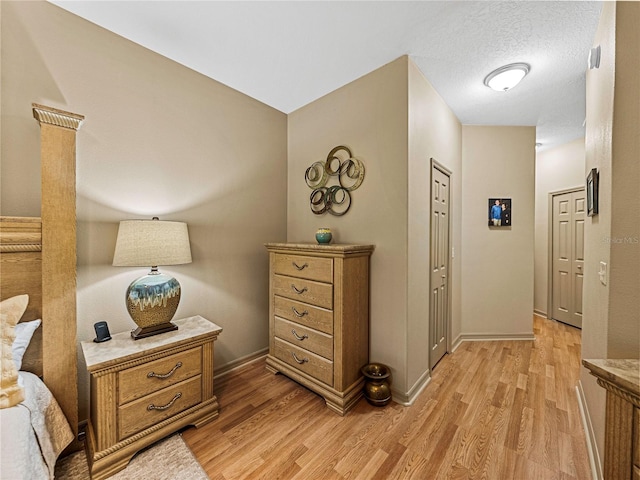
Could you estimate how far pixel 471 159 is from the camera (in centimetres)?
326

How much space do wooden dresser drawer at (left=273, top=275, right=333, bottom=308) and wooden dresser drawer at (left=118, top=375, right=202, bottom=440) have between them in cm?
87

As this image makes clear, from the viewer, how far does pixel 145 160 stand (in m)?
1.92

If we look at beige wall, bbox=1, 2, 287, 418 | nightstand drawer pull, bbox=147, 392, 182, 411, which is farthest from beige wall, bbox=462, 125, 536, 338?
nightstand drawer pull, bbox=147, 392, 182, 411

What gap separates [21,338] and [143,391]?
2.10 ft

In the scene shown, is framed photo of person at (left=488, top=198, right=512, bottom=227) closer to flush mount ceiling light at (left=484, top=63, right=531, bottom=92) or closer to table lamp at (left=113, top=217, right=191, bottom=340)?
flush mount ceiling light at (left=484, top=63, right=531, bottom=92)

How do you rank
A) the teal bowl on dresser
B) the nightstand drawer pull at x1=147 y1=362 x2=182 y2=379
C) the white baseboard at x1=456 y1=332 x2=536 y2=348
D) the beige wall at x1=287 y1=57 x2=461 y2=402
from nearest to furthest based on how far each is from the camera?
the nightstand drawer pull at x1=147 y1=362 x2=182 y2=379 → the beige wall at x1=287 y1=57 x2=461 y2=402 → the teal bowl on dresser → the white baseboard at x1=456 y1=332 x2=536 y2=348

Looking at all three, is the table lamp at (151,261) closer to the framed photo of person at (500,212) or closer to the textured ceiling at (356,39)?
the textured ceiling at (356,39)

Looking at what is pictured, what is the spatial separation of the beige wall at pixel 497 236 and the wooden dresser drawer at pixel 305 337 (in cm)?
219

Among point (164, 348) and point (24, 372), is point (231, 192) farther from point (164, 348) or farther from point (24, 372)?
point (24, 372)

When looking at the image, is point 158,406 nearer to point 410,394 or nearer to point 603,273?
point 410,394

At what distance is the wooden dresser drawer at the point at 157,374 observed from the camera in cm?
144

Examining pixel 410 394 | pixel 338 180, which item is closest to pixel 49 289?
pixel 338 180

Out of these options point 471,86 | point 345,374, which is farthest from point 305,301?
point 471,86

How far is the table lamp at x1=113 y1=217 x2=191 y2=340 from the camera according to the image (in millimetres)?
1532
